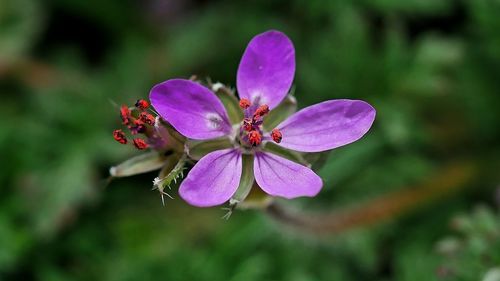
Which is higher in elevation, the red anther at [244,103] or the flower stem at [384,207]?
the red anther at [244,103]

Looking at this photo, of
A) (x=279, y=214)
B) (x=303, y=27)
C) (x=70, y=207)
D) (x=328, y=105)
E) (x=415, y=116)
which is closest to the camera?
(x=328, y=105)

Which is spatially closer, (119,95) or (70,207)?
(70,207)

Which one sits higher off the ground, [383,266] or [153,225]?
[153,225]

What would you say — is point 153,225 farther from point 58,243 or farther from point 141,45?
point 141,45

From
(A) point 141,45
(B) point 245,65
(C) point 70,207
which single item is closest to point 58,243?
(C) point 70,207

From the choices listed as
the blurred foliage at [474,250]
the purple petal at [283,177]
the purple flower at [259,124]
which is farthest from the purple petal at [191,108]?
the blurred foliage at [474,250]

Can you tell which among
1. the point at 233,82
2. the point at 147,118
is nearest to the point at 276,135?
the point at 147,118

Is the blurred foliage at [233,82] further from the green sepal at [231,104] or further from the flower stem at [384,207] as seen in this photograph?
the green sepal at [231,104]
